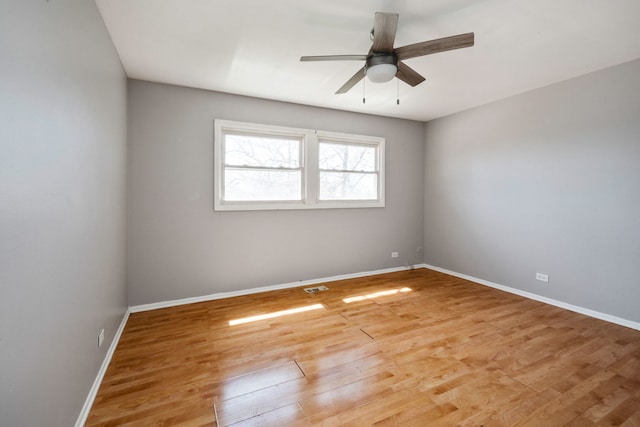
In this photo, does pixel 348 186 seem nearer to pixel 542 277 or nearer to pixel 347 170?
pixel 347 170

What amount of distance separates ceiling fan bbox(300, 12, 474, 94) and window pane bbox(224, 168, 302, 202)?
198 centimetres

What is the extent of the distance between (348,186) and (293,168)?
1035 millimetres

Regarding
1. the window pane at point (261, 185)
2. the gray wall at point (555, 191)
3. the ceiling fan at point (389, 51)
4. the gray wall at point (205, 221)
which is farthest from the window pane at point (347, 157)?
the ceiling fan at point (389, 51)

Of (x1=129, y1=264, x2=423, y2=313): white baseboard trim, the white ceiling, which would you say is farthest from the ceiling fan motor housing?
(x1=129, y1=264, x2=423, y2=313): white baseboard trim

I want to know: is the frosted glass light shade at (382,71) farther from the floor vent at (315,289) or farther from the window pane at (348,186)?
the floor vent at (315,289)

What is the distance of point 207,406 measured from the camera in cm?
174

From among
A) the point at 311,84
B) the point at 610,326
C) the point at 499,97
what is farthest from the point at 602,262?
the point at 311,84

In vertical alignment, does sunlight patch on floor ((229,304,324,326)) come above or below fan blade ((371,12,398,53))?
below

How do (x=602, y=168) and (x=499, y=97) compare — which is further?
(x=499, y=97)

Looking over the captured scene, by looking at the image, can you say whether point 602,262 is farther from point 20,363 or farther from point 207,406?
point 20,363

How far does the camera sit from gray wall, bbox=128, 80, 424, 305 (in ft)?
10.7

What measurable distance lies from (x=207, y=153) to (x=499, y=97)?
411cm

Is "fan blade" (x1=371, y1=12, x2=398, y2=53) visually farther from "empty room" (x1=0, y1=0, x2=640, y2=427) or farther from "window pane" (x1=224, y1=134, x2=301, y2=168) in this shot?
"window pane" (x1=224, y1=134, x2=301, y2=168)

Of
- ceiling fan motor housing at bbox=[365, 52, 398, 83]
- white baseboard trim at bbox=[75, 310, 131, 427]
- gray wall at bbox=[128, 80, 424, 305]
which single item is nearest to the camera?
white baseboard trim at bbox=[75, 310, 131, 427]
